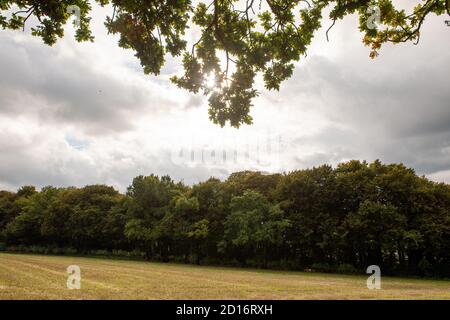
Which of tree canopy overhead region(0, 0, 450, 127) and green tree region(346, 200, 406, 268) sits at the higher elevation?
tree canopy overhead region(0, 0, 450, 127)

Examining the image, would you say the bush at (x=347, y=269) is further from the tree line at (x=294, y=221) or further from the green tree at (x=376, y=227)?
the green tree at (x=376, y=227)

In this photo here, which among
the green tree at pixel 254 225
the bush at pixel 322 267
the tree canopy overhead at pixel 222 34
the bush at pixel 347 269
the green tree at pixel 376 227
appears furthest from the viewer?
the green tree at pixel 254 225

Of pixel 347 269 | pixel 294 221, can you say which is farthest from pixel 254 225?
pixel 347 269

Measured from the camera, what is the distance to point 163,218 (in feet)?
215

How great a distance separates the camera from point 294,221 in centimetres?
5400

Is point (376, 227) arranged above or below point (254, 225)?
above

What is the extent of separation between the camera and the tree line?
46438 mm

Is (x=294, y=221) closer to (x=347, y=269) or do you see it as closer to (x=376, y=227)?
(x=347, y=269)

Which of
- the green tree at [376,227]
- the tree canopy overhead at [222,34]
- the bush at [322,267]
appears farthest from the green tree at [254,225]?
the tree canopy overhead at [222,34]

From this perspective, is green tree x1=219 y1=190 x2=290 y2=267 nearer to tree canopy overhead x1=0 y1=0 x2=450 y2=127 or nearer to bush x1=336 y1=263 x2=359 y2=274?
bush x1=336 y1=263 x2=359 y2=274

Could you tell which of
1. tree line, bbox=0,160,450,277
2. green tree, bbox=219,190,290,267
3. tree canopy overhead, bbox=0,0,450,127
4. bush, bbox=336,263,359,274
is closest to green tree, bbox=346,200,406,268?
tree line, bbox=0,160,450,277

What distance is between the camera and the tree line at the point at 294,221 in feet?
152
